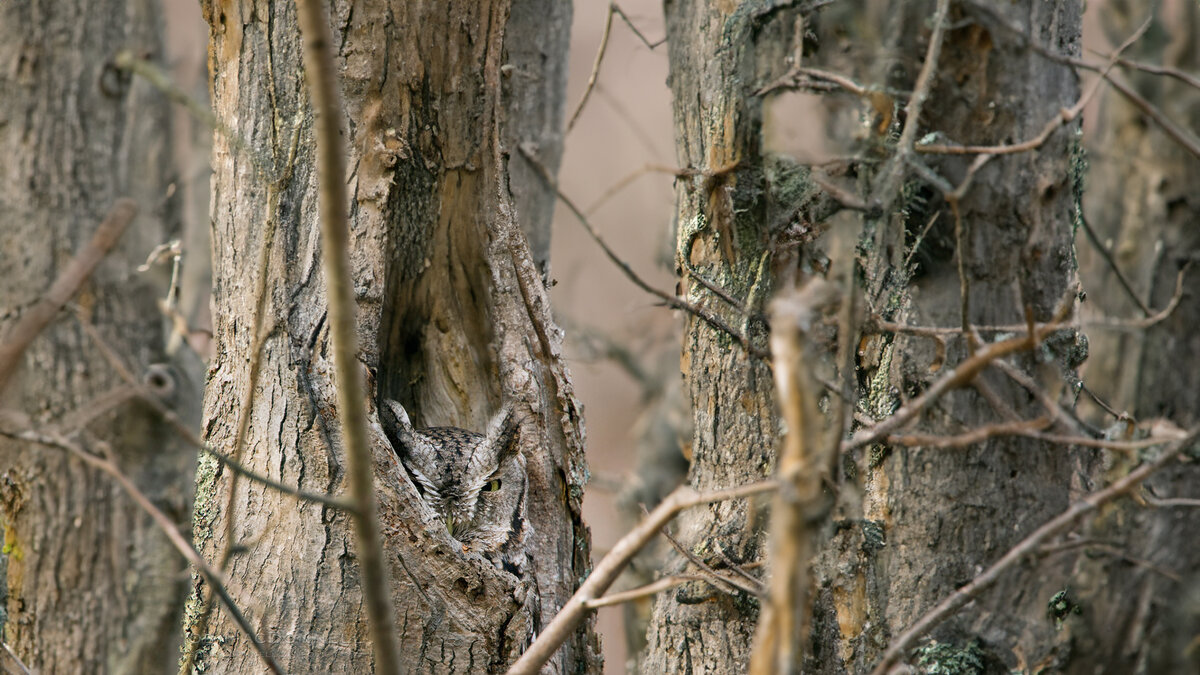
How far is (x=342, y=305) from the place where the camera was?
1018 millimetres

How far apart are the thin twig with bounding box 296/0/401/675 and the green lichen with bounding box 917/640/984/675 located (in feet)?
7.31

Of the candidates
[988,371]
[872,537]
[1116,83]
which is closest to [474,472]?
[872,537]

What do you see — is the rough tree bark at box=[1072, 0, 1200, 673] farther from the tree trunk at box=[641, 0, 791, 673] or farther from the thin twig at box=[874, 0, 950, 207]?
the thin twig at box=[874, 0, 950, 207]

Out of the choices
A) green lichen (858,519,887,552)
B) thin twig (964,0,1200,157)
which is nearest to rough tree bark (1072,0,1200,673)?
green lichen (858,519,887,552)

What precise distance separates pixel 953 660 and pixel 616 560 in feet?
6.68

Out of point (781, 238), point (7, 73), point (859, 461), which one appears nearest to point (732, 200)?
point (781, 238)

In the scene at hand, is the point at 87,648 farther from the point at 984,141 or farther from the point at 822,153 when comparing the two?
the point at 984,141

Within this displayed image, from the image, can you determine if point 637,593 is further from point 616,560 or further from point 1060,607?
point 1060,607

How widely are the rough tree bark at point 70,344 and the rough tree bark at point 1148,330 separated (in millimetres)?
4022

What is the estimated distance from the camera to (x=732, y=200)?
9.14 feet

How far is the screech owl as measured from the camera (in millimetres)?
2580

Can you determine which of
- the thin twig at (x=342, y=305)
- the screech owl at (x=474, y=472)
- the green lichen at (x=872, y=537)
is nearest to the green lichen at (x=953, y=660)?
the green lichen at (x=872, y=537)

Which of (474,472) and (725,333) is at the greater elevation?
(725,333)

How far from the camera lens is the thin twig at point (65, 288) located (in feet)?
3.70
